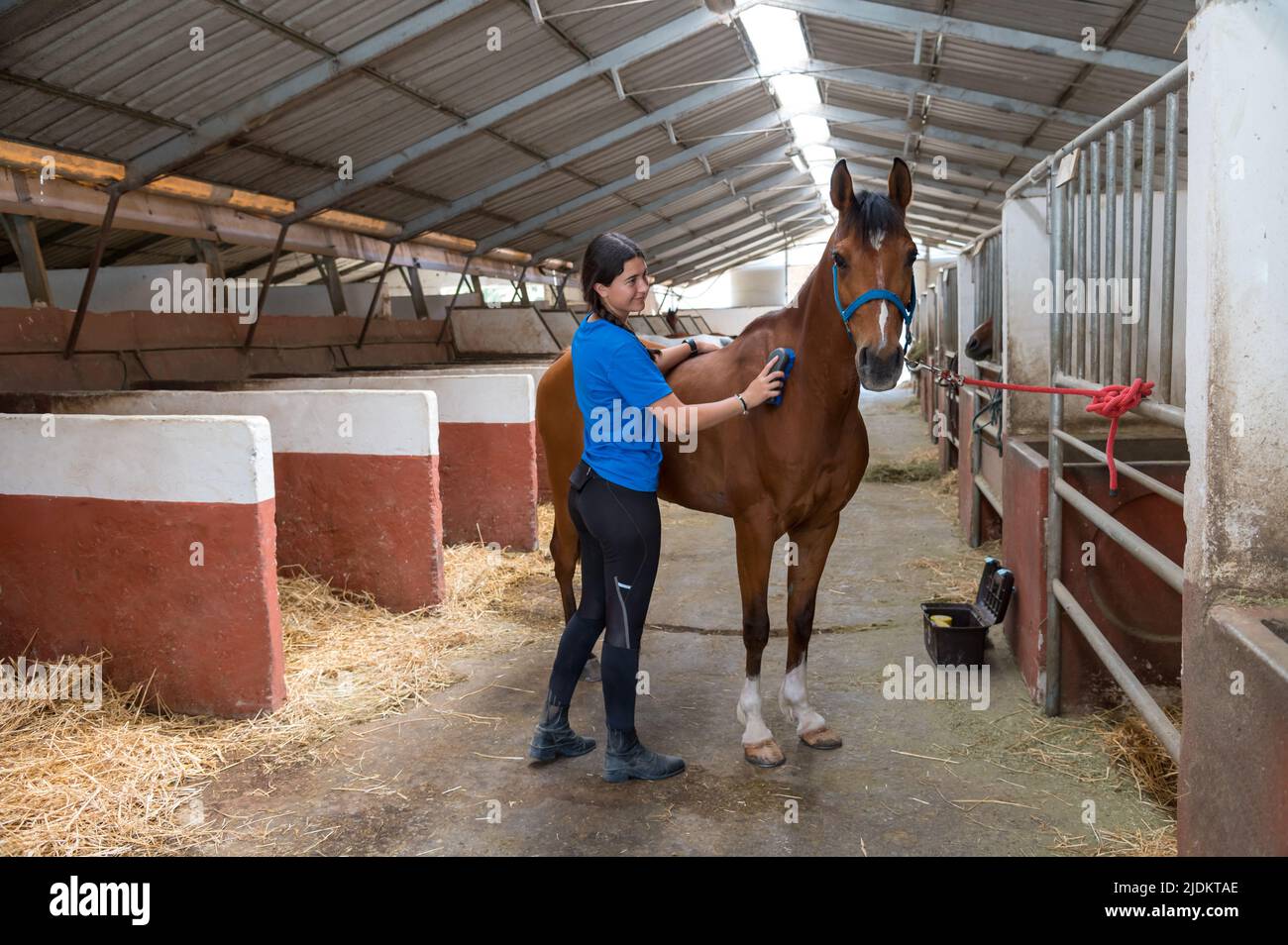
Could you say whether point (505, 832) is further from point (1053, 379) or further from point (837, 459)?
point (1053, 379)

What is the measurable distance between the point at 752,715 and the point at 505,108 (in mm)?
7349

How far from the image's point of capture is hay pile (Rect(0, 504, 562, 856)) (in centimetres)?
250

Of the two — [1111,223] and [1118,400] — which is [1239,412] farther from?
[1111,223]

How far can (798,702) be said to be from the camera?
10.0ft

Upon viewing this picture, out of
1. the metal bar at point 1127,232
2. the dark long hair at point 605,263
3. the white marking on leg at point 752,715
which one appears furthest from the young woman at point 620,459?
the metal bar at point 1127,232

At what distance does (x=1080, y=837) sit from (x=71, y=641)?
332cm

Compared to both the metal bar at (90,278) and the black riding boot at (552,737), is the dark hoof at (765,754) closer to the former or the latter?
the black riding boot at (552,737)

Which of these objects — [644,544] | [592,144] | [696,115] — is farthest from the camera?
[696,115]

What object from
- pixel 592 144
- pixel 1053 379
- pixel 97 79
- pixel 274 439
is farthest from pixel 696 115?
pixel 1053 379

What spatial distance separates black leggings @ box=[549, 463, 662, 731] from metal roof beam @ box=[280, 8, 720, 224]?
23.2ft

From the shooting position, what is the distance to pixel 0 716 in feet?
10.1

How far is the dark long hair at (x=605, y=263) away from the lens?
2.54 meters
